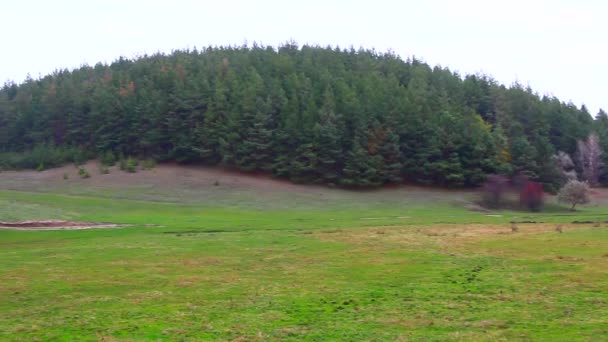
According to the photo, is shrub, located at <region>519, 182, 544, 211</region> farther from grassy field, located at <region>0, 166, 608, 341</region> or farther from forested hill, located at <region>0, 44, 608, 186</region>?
grassy field, located at <region>0, 166, 608, 341</region>

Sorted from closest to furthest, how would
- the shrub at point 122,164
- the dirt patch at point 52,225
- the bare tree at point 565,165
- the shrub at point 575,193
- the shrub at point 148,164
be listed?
1. the dirt patch at point 52,225
2. the shrub at point 575,193
3. the bare tree at point 565,165
4. the shrub at point 122,164
5. the shrub at point 148,164

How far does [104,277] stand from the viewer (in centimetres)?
2677

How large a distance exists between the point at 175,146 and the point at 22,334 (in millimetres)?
88805

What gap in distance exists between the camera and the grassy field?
17578 mm

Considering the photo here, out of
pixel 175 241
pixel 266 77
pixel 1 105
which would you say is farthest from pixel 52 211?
pixel 1 105

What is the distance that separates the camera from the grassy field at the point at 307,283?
57.7ft

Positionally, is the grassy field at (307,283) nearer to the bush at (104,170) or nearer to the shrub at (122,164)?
the bush at (104,170)

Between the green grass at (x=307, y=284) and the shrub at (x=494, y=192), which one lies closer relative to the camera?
the green grass at (x=307, y=284)

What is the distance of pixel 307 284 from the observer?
2442 cm

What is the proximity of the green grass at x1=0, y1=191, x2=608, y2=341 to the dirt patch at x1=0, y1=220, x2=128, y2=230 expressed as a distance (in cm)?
317

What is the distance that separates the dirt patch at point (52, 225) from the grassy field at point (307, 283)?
3.39 metres

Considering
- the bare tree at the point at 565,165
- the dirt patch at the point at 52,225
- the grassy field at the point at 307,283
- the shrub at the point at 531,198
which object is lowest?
the dirt patch at the point at 52,225

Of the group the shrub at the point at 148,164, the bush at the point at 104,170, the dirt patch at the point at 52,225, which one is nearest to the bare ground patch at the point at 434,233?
the dirt patch at the point at 52,225

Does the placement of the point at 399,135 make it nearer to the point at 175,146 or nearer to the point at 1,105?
the point at 175,146
